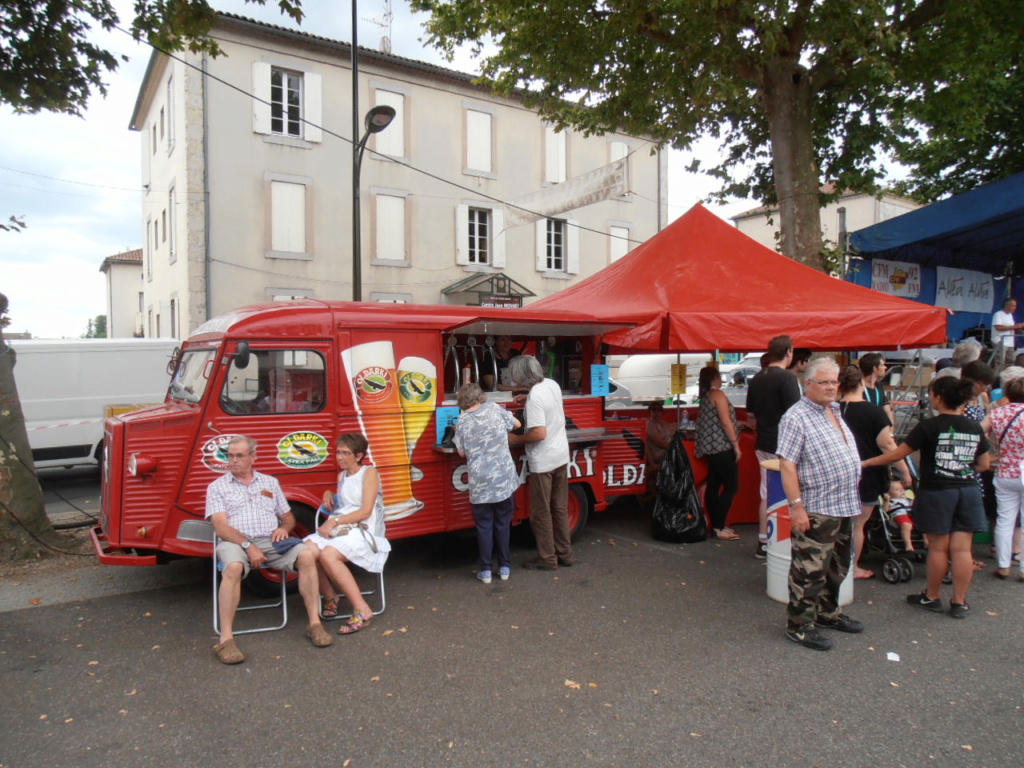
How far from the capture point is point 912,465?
21.6ft

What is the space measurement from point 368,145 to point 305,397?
15506mm

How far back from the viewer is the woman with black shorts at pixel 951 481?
4602 millimetres

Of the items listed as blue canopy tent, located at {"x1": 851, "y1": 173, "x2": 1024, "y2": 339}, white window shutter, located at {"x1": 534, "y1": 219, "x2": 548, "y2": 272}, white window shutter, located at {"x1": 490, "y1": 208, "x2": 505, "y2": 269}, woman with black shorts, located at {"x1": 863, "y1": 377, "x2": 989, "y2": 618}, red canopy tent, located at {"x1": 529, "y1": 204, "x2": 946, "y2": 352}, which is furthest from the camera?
white window shutter, located at {"x1": 534, "y1": 219, "x2": 548, "y2": 272}

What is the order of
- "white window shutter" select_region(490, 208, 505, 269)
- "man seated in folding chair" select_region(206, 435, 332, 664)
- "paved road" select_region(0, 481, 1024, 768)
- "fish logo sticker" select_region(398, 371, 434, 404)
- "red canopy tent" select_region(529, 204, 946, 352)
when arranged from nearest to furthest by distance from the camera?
"paved road" select_region(0, 481, 1024, 768), "man seated in folding chair" select_region(206, 435, 332, 664), "fish logo sticker" select_region(398, 371, 434, 404), "red canopy tent" select_region(529, 204, 946, 352), "white window shutter" select_region(490, 208, 505, 269)

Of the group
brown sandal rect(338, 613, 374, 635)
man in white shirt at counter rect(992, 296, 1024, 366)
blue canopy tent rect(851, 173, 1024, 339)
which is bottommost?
brown sandal rect(338, 613, 374, 635)

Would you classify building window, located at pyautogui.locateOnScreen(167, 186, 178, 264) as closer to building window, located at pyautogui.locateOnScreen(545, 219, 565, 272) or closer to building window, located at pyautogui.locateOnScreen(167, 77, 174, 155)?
building window, located at pyautogui.locateOnScreen(167, 77, 174, 155)

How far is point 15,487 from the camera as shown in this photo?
19.8 ft

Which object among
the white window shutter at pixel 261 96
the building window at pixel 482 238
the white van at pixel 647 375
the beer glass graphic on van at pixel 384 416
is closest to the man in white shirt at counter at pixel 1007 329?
the white van at pixel 647 375

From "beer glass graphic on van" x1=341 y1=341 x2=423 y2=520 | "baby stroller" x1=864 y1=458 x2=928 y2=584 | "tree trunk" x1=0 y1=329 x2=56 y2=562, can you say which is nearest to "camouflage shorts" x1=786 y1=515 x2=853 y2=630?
"baby stroller" x1=864 y1=458 x2=928 y2=584

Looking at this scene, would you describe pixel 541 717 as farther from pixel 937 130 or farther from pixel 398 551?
pixel 937 130

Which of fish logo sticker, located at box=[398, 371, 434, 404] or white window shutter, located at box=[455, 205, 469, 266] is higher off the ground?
white window shutter, located at box=[455, 205, 469, 266]

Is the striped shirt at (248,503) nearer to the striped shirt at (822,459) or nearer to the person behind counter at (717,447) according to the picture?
the striped shirt at (822,459)

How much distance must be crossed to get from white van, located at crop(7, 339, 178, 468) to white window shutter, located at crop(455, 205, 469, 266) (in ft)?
37.7

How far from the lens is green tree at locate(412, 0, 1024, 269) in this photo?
8.70 metres
